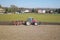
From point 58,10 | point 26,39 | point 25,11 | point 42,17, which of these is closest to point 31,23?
point 25,11

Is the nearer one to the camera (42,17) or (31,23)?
(31,23)

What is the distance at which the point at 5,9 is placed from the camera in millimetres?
9141

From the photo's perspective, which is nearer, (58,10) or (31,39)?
(31,39)

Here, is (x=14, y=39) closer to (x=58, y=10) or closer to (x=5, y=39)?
(x=5, y=39)

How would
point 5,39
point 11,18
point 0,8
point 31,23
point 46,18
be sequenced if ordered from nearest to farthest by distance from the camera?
point 5,39, point 0,8, point 31,23, point 11,18, point 46,18

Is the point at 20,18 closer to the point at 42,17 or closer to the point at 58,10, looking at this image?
the point at 42,17

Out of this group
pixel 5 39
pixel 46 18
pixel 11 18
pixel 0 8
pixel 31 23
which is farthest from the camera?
pixel 46 18

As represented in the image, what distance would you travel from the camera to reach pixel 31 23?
9945 mm

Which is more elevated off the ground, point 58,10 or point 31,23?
point 58,10

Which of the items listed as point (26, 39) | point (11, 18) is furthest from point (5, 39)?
point (11, 18)

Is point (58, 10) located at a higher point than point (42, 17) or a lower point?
higher

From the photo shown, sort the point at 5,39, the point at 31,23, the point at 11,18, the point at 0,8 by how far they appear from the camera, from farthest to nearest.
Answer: the point at 11,18, the point at 31,23, the point at 0,8, the point at 5,39

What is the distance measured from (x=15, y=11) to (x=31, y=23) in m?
1.30

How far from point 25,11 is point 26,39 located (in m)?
5.71
